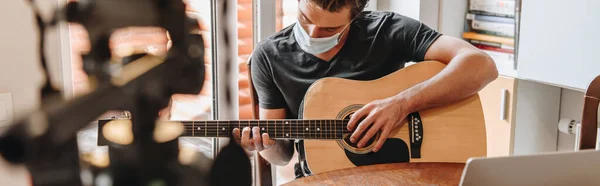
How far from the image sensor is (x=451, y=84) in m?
1.39

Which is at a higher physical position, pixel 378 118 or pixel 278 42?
pixel 278 42

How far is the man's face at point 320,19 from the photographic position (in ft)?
4.51

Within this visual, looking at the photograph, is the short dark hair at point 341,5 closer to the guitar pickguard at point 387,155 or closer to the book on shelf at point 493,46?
the guitar pickguard at point 387,155

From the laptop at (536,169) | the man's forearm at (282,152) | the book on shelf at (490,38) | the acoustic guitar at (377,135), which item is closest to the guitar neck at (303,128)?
the acoustic guitar at (377,135)

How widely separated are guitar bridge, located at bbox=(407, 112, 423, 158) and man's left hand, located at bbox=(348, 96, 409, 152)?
0.03 metres

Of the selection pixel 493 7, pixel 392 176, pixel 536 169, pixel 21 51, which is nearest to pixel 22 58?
pixel 21 51

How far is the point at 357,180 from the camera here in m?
1.11

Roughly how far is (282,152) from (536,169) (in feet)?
2.77

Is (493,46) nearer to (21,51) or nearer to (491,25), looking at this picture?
(491,25)

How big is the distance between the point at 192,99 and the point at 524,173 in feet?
1.50

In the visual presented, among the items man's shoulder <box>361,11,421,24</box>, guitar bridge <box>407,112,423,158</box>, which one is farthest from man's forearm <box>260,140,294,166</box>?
man's shoulder <box>361,11,421,24</box>

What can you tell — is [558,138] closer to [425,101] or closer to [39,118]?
[425,101]

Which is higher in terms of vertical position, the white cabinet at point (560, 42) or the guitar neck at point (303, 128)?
the white cabinet at point (560, 42)

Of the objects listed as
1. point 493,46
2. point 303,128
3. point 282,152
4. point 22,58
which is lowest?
point 282,152
